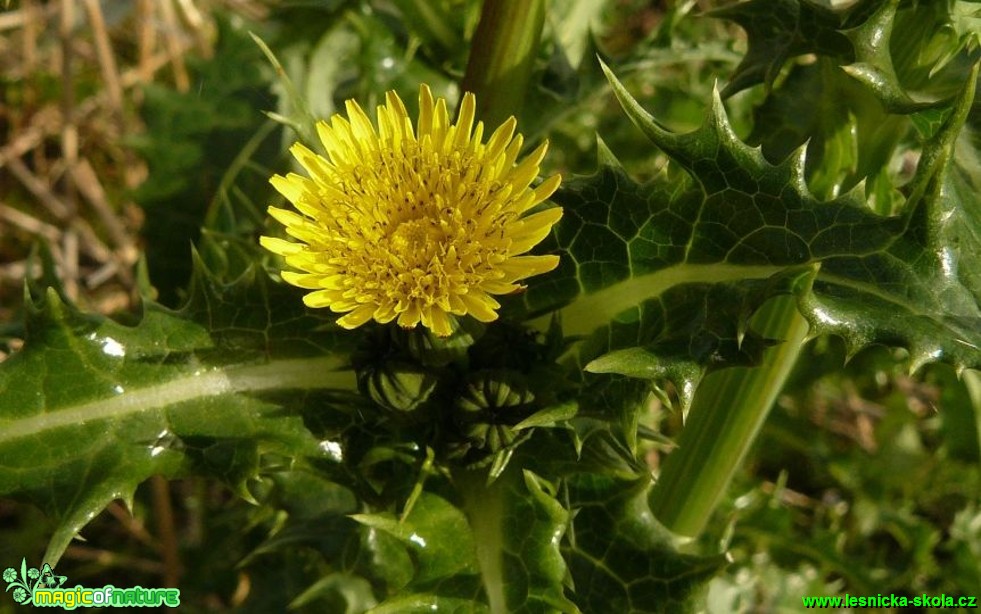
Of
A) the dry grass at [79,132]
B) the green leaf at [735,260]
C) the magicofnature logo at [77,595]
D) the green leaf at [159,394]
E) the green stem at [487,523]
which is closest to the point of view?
the green leaf at [735,260]

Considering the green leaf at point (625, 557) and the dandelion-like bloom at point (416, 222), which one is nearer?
the dandelion-like bloom at point (416, 222)

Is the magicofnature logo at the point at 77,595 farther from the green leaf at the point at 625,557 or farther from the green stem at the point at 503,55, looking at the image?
the green stem at the point at 503,55

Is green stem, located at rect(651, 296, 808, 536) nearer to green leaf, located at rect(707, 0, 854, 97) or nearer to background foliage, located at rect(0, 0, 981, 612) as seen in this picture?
background foliage, located at rect(0, 0, 981, 612)

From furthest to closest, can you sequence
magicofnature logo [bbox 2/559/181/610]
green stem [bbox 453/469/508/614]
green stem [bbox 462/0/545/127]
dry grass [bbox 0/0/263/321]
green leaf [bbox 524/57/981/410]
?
dry grass [bbox 0/0/263/321], magicofnature logo [bbox 2/559/181/610], green stem [bbox 462/0/545/127], green stem [bbox 453/469/508/614], green leaf [bbox 524/57/981/410]


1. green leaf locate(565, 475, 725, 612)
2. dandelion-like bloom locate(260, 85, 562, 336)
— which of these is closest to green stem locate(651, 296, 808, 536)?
green leaf locate(565, 475, 725, 612)

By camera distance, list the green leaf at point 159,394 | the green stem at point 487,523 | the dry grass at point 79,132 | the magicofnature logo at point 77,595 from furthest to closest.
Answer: the dry grass at point 79,132
the magicofnature logo at point 77,595
the green stem at point 487,523
the green leaf at point 159,394

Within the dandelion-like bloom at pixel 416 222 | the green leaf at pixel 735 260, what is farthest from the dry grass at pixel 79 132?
the green leaf at pixel 735 260
